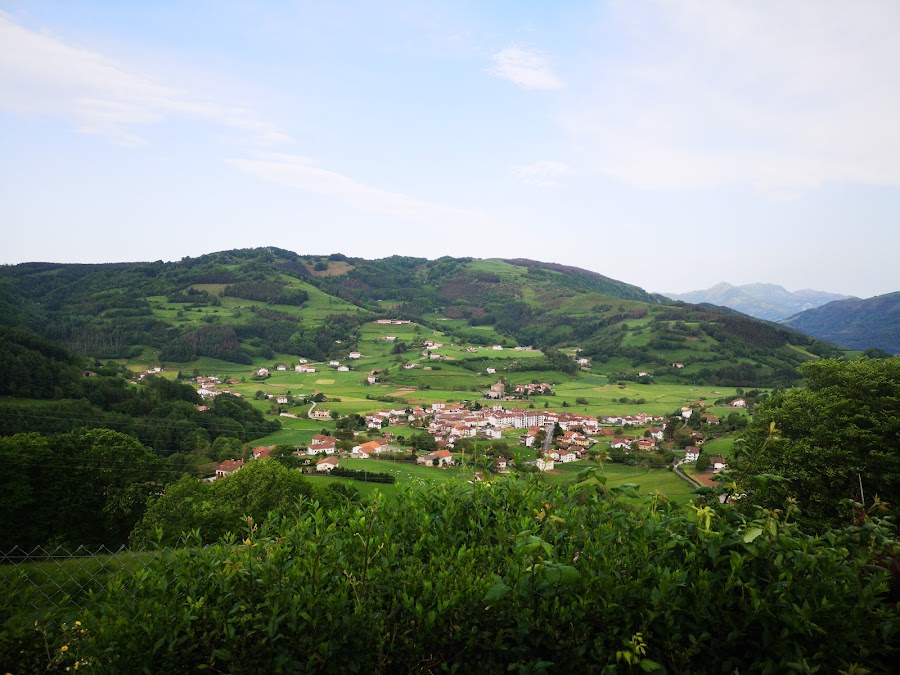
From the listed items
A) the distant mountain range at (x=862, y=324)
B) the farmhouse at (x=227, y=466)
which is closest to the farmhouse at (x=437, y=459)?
A: the farmhouse at (x=227, y=466)

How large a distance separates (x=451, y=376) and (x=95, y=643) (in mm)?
77994

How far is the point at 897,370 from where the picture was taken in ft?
53.5

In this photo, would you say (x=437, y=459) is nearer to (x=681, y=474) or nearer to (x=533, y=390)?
(x=681, y=474)

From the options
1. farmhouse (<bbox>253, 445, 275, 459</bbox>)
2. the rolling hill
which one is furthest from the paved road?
the rolling hill

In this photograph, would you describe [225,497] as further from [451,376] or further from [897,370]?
[451,376]

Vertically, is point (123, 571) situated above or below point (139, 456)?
above

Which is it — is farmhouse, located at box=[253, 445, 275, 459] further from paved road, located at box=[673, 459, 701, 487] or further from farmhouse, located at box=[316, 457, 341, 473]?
paved road, located at box=[673, 459, 701, 487]

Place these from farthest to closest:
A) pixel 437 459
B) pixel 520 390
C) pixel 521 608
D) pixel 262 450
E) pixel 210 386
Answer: pixel 520 390 < pixel 210 386 < pixel 262 450 < pixel 437 459 < pixel 521 608

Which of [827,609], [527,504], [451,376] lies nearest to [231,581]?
[527,504]

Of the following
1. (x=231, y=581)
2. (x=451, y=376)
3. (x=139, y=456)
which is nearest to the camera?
(x=231, y=581)

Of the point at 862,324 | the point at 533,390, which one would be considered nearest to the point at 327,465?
the point at 533,390

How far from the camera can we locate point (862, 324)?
525 feet

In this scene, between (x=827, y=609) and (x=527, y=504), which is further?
(x=527, y=504)

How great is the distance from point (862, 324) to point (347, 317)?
168143 mm
